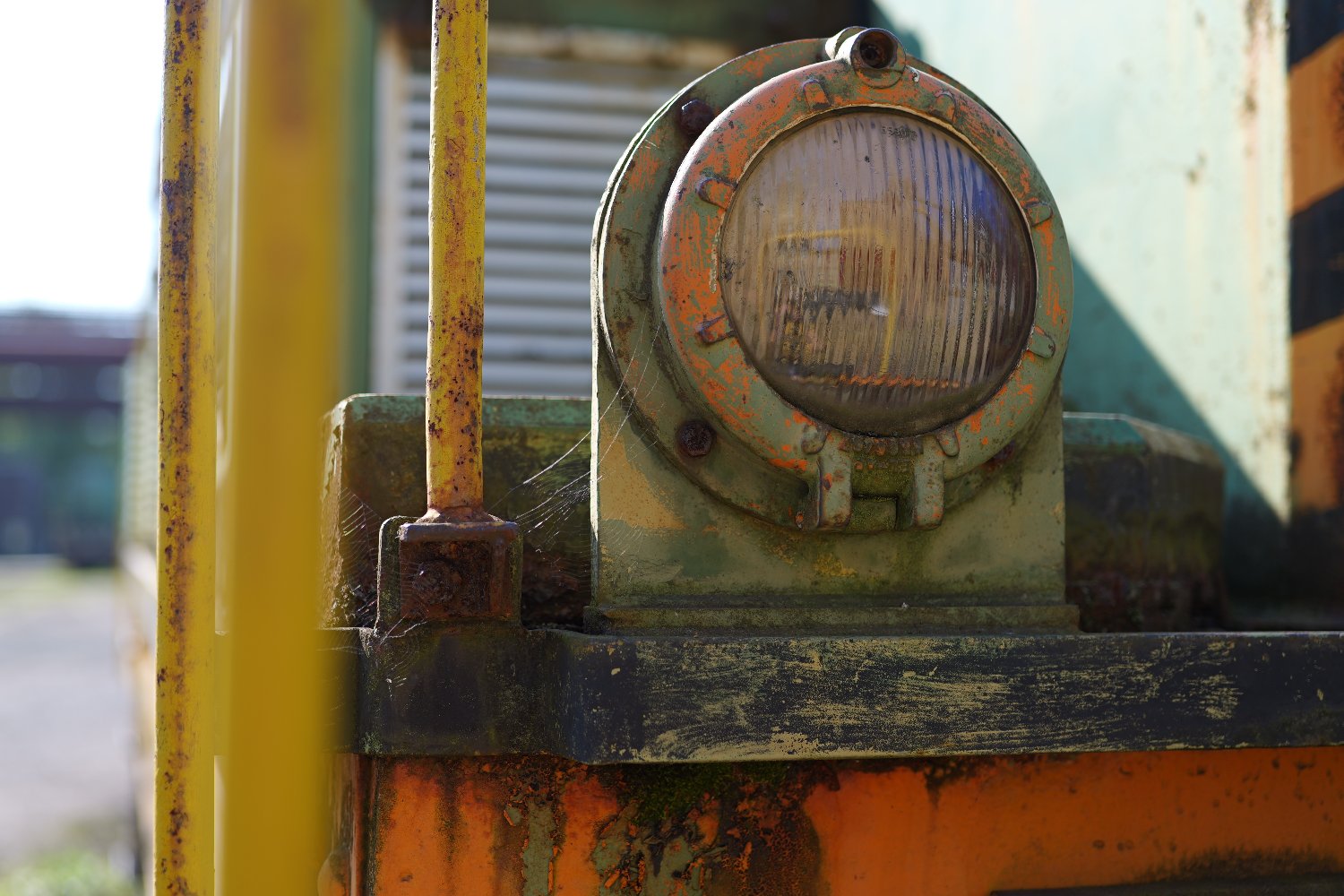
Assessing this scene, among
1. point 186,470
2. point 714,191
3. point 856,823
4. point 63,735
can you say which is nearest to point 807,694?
point 856,823

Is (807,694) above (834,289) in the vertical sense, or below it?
below

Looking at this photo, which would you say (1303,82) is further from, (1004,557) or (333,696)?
(333,696)

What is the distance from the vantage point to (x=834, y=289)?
101 centimetres

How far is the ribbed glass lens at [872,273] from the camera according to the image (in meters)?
1.01

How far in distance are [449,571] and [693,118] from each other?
466 mm

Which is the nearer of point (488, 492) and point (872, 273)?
point (872, 273)

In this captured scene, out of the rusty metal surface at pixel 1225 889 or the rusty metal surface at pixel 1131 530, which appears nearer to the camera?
the rusty metal surface at pixel 1225 889

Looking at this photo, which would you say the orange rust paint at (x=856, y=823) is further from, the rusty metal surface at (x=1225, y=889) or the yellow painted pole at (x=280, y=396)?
the yellow painted pole at (x=280, y=396)

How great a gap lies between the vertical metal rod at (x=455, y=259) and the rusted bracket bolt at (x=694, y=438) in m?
0.19

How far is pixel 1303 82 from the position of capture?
5.01 ft

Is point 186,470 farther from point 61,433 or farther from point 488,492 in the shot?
point 61,433

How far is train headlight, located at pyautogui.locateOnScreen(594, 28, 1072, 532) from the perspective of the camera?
1002 millimetres

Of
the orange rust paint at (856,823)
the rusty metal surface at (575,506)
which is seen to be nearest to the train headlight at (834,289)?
the rusty metal surface at (575,506)

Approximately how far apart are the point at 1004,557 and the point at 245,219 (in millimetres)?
789
